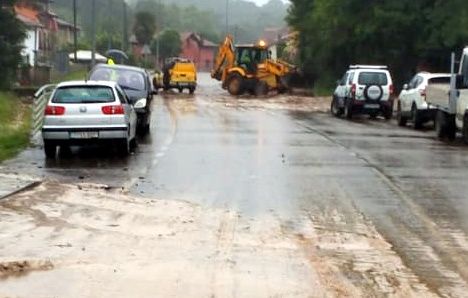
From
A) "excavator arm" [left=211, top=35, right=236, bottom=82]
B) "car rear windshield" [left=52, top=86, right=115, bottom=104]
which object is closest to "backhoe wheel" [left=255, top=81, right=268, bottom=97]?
"excavator arm" [left=211, top=35, right=236, bottom=82]

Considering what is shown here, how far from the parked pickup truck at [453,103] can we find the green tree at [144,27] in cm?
9855

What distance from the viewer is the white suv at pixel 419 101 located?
96.8 feet

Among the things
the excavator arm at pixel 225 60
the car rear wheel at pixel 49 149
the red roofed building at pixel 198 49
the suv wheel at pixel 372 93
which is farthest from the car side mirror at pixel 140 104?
the red roofed building at pixel 198 49

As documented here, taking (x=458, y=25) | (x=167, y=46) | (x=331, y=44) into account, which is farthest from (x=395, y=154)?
(x=167, y=46)

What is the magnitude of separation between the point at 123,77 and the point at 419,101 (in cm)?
979

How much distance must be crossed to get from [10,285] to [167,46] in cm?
12294

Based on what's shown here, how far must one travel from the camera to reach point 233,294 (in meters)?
7.81

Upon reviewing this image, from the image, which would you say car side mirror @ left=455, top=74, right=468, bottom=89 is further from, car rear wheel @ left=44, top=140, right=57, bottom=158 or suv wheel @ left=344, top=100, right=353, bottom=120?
suv wheel @ left=344, top=100, right=353, bottom=120

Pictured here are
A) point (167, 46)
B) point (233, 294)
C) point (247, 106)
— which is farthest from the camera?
point (167, 46)

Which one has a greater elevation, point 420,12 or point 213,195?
point 420,12

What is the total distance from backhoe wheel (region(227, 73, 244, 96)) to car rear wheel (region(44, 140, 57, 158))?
111 feet

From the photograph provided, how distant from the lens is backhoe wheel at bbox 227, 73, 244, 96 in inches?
2064

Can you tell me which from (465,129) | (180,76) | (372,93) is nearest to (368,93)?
(372,93)

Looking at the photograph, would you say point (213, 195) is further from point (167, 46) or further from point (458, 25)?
point (167, 46)
